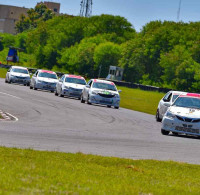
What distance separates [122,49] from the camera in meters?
118

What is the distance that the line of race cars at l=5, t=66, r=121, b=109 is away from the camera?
35.6m

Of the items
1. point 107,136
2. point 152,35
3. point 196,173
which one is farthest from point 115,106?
point 152,35

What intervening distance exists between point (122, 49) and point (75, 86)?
7746cm

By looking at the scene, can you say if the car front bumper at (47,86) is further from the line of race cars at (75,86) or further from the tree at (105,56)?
the tree at (105,56)

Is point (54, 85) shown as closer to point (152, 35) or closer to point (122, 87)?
point (122, 87)

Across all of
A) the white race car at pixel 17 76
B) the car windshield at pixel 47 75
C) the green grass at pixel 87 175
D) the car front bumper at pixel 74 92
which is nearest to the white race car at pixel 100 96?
the car front bumper at pixel 74 92

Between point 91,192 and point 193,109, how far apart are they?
13932mm

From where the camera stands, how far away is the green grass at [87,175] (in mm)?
8055

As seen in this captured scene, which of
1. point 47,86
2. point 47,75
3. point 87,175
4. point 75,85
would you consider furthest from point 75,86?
point 87,175

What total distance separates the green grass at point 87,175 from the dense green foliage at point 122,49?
7907cm

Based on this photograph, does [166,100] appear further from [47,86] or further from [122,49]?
[122,49]

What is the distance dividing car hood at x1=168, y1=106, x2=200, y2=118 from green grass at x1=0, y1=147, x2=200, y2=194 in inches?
300

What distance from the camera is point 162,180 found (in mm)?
Answer: 10594

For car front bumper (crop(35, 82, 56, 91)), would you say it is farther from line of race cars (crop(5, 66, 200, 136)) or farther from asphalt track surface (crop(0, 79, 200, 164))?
asphalt track surface (crop(0, 79, 200, 164))
